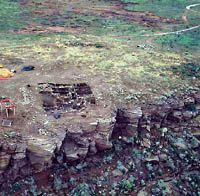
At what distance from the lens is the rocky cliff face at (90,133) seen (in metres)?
11.7

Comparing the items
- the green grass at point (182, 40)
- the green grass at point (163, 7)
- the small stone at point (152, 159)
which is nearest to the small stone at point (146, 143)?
the small stone at point (152, 159)

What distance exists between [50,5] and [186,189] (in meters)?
35.0

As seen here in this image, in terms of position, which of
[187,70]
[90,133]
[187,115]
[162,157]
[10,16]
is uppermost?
[10,16]

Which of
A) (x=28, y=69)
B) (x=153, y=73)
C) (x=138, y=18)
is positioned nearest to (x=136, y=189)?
(x=153, y=73)

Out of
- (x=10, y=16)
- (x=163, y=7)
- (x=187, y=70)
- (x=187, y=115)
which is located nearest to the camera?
(x=187, y=115)

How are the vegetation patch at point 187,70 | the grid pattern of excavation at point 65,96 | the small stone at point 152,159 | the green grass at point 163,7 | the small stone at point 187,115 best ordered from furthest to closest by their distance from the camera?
the green grass at point 163,7, the vegetation patch at point 187,70, the small stone at point 187,115, the grid pattern of excavation at point 65,96, the small stone at point 152,159

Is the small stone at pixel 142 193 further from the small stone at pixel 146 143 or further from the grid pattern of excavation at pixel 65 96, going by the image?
the grid pattern of excavation at pixel 65 96

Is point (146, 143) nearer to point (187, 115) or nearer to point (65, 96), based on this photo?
point (187, 115)

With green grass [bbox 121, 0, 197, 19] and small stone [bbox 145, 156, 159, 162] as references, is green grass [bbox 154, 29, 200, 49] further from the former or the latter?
small stone [bbox 145, 156, 159, 162]

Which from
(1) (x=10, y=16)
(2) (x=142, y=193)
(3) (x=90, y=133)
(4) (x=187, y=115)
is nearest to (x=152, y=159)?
(2) (x=142, y=193)

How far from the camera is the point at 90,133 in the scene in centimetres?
1348

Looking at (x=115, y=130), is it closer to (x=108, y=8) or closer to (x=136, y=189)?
(x=136, y=189)

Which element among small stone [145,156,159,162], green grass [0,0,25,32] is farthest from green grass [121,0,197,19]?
small stone [145,156,159,162]

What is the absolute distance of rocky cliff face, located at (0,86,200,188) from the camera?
460 inches
